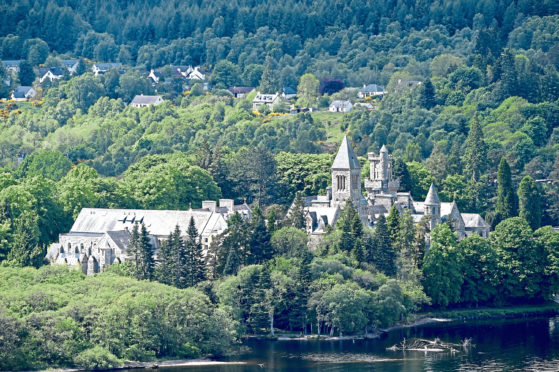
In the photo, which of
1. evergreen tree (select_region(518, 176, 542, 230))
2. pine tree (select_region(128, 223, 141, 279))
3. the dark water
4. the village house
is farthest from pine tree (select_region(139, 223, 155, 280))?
evergreen tree (select_region(518, 176, 542, 230))

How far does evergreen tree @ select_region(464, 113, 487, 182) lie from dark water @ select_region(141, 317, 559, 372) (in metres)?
55.5

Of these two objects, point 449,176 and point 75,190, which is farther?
point 449,176

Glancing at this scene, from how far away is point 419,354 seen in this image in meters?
108

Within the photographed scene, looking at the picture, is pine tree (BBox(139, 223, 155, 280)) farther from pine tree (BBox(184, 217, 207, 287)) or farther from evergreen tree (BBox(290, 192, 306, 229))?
evergreen tree (BBox(290, 192, 306, 229))

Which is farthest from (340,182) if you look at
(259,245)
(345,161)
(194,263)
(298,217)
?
(194,263)

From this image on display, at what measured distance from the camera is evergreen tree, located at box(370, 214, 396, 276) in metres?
123

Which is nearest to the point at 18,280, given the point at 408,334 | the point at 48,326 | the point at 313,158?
the point at 48,326

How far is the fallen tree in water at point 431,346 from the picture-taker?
10950 cm

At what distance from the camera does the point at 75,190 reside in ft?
471

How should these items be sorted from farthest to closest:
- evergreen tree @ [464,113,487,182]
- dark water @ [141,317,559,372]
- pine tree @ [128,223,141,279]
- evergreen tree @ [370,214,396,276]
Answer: evergreen tree @ [464,113,487,182] < evergreen tree @ [370,214,396,276] < pine tree @ [128,223,141,279] < dark water @ [141,317,559,372]

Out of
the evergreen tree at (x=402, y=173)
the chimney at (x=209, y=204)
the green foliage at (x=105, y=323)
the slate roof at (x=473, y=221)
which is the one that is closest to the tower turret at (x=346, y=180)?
the chimney at (x=209, y=204)

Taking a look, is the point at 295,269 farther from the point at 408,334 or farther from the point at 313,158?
the point at 313,158

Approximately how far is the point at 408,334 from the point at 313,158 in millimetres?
50453

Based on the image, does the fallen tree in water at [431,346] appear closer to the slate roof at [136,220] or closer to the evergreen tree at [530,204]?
the slate roof at [136,220]
